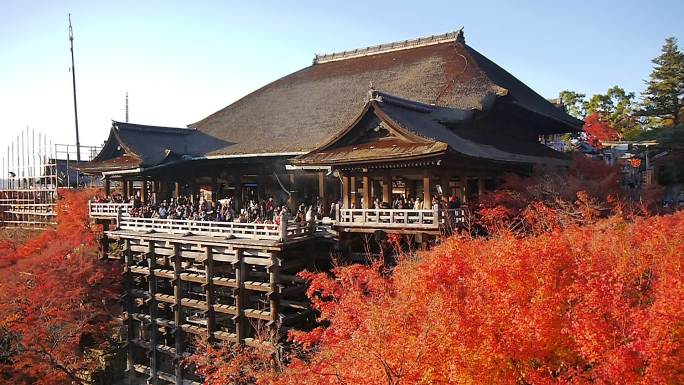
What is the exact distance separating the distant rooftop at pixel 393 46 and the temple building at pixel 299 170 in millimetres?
78

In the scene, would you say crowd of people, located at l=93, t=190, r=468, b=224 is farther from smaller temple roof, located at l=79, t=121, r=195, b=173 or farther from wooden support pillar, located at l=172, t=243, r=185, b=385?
smaller temple roof, located at l=79, t=121, r=195, b=173

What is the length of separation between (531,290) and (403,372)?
3.03 metres

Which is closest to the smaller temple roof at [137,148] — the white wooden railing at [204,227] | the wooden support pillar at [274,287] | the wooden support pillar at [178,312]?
the white wooden railing at [204,227]

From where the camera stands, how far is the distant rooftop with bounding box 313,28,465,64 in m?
26.4

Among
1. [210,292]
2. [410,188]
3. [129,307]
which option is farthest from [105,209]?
[410,188]

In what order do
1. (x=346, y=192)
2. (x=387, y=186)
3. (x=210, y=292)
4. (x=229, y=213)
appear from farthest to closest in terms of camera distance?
(x=229, y=213)
(x=210, y=292)
(x=346, y=192)
(x=387, y=186)

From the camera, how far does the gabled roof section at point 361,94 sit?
21.5 meters

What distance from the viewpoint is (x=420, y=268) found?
479 inches

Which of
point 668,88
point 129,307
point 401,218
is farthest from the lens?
point 668,88

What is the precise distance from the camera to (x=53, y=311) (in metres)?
18.7

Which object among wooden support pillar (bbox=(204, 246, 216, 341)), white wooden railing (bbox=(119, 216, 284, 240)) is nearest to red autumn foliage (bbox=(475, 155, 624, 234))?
white wooden railing (bbox=(119, 216, 284, 240))

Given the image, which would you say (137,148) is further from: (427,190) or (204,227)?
(427,190)

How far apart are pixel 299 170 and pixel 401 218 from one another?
7.79 meters

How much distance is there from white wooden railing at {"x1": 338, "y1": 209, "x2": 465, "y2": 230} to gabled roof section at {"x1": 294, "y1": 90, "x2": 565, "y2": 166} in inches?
61.0
